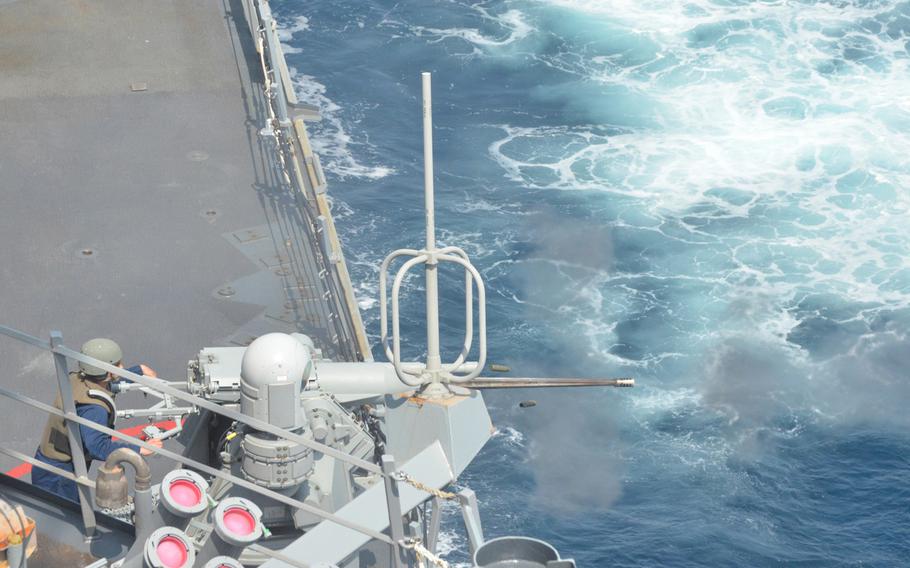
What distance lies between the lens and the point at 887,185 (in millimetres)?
36781

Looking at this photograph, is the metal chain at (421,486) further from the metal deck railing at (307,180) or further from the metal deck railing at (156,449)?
the metal deck railing at (307,180)

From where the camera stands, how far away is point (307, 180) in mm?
21828

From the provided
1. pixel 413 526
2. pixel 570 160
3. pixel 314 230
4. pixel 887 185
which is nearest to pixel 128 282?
pixel 314 230

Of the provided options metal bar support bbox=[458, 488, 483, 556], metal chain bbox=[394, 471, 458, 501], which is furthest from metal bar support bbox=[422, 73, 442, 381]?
metal chain bbox=[394, 471, 458, 501]

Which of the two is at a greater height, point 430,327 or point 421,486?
point 421,486

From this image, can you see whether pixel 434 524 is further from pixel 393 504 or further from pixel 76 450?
pixel 76 450

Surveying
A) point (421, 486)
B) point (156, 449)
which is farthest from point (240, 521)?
point (421, 486)

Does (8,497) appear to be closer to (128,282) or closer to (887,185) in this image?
(128,282)

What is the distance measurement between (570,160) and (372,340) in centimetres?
1074

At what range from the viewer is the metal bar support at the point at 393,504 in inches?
327

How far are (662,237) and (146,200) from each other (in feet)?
52.7

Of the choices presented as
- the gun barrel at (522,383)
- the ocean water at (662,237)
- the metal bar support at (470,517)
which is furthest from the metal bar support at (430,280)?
the ocean water at (662,237)

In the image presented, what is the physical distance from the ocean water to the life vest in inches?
469

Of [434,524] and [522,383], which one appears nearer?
[434,524]
